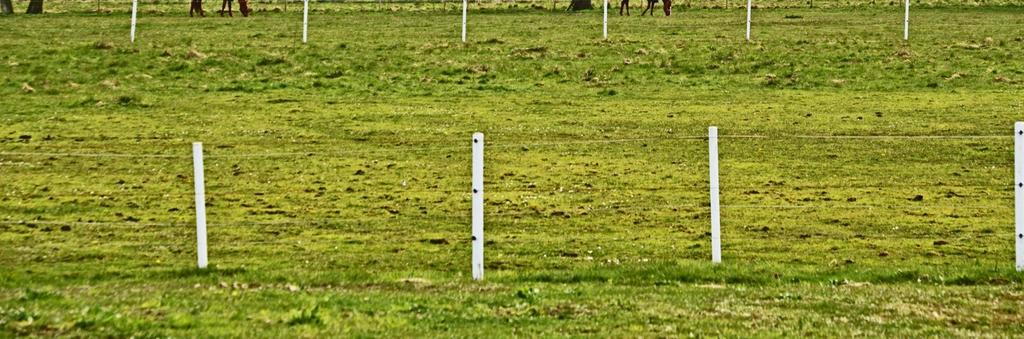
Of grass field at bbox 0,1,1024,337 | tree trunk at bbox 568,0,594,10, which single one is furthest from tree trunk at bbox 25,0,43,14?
tree trunk at bbox 568,0,594,10

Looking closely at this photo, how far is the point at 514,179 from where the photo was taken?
72.7ft

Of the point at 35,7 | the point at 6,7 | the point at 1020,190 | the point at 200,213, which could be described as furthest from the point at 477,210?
the point at 35,7

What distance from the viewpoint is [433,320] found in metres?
11.7

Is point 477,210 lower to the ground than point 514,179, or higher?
higher

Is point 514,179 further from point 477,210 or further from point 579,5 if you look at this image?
point 579,5

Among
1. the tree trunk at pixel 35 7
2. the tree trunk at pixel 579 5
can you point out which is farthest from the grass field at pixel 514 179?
the tree trunk at pixel 579 5

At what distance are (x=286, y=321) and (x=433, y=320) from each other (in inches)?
42.2

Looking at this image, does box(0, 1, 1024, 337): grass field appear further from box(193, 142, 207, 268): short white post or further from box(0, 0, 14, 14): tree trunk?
box(0, 0, 14, 14): tree trunk

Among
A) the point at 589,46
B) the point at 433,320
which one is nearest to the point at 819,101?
the point at 589,46

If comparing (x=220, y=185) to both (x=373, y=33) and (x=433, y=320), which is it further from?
(x=373, y=33)

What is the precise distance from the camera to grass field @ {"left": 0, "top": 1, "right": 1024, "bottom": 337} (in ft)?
40.7

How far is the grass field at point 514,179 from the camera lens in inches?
488

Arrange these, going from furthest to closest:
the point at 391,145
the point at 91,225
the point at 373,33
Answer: the point at 373,33, the point at 391,145, the point at 91,225

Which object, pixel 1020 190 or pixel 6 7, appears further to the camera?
pixel 6 7
